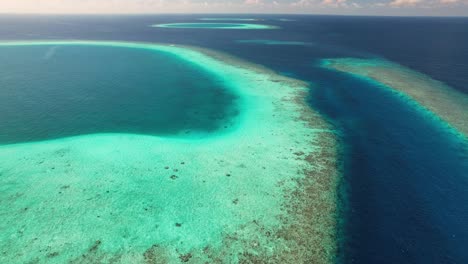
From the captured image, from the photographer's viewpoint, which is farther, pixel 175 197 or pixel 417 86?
pixel 417 86

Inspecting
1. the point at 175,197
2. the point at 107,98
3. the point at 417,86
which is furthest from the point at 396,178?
the point at 107,98

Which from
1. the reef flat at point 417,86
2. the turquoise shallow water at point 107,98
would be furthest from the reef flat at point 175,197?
the reef flat at point 417,86

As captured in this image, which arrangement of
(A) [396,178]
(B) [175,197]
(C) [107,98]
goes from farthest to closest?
(C) [107,98] < (A) [396,178] < (B) [175,197]

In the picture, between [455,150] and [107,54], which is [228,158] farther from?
[107,54]

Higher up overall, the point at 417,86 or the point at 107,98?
the point at 417,86

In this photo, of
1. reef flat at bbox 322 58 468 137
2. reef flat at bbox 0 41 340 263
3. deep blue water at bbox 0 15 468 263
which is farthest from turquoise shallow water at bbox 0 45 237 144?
reef flat at bbox 322 58 468 137

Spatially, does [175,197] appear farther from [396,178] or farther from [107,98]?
[107,98]

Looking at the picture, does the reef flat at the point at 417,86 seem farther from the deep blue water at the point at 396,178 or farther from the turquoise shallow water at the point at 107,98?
the turquoise shallow water at the point at 107,98

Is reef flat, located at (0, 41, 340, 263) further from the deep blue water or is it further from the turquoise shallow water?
the turquoise shallow water
